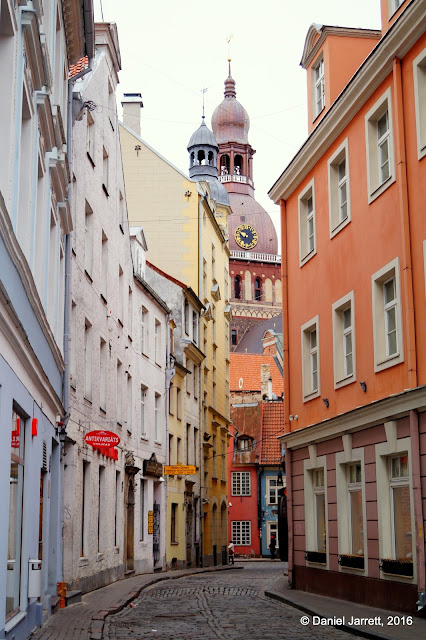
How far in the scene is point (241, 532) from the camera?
59969mm

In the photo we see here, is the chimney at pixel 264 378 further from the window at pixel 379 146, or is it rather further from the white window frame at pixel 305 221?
the window at pixel 379 146

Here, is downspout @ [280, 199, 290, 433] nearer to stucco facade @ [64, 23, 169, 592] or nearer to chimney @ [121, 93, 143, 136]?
stucco facade @ [64, 23, 169, 592]

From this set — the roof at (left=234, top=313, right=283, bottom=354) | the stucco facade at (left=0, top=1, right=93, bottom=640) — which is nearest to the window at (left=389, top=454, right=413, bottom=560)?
the stucco facade at (left=0, top=1, right=93, bottom=640)

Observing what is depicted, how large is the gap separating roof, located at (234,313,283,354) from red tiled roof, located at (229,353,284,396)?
33.7 metres

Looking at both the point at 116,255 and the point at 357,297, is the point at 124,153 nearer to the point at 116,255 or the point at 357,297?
the point at 116,255

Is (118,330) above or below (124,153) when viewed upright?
below

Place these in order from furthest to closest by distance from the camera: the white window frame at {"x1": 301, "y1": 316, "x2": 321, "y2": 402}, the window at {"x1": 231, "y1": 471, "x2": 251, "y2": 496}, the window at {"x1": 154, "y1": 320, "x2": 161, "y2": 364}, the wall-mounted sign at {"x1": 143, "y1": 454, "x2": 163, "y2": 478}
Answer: the window at {"x1": 231, "y1": 471, "x2": 251, "y2": 496} → the window at {"x1": 154, "y1": 320, "x2": 161, "y2": 364} → the wall-mounted sign at {"x1": 143, "y1": 454, "x2": 163, "y2": 478} → the white window frame at {"x1": 301, "y1": 316, "x2": 321, "y2": 402}

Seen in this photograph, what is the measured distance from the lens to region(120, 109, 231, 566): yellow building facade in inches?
1500

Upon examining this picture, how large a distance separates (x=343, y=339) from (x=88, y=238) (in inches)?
280

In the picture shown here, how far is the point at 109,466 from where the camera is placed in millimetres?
24781

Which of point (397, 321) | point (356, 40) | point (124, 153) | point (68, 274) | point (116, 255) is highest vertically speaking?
point (124, 153)

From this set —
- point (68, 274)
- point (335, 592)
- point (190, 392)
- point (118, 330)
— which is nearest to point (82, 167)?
point (68, 274)

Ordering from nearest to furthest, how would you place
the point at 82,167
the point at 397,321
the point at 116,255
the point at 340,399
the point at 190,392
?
1. the point at 397,321
2. the point at 340,399
3. the point at 82,167
4. the point at 116,255
5. the point at 190,392

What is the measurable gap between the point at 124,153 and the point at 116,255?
17633 millimetres
